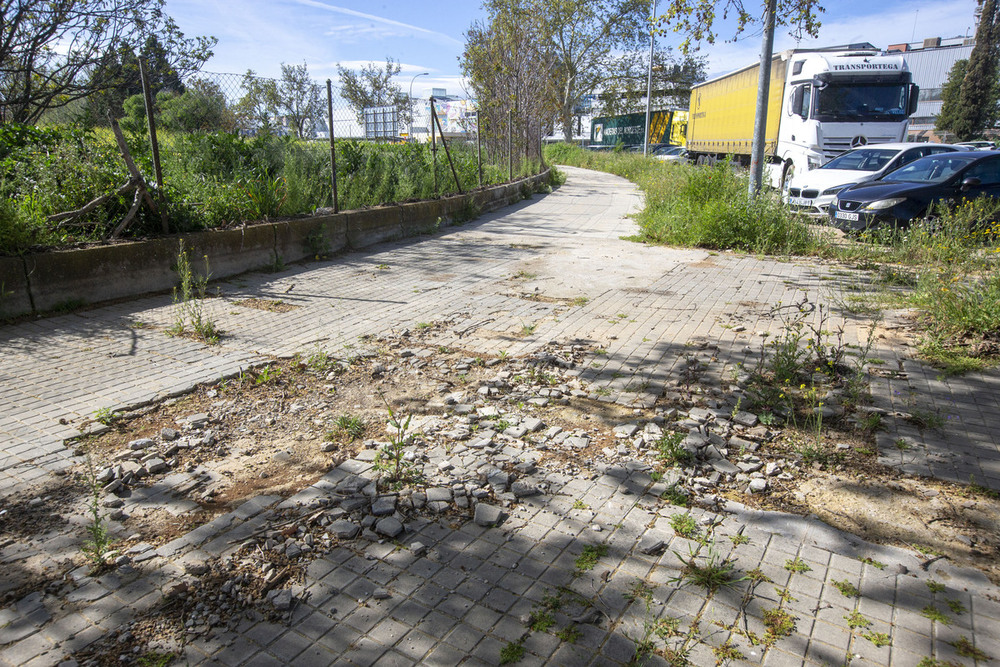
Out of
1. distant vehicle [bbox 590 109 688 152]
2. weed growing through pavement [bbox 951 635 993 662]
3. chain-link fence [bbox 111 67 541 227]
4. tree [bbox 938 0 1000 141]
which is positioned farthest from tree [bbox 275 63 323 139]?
tree [bbox 938 0 1000 141]

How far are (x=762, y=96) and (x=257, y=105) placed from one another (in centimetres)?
870

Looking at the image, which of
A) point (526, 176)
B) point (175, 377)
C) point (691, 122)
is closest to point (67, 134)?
point (175, 377)

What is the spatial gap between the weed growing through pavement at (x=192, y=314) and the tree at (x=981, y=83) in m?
58.4

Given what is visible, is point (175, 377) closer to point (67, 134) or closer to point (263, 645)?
point (263, 645)

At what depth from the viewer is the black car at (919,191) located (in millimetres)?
10656

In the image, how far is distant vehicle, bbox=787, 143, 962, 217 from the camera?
1372 centimetres

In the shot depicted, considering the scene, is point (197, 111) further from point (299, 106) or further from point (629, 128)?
point (629, 128)

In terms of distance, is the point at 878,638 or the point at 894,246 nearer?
the point at 878,638

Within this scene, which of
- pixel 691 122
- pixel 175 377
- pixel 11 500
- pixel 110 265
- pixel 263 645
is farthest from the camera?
pixel 691 122

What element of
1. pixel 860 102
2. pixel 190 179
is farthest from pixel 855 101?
pixel 190 179

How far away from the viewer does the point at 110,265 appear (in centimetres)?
673

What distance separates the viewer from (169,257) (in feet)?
23.9

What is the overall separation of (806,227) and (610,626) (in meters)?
9.61

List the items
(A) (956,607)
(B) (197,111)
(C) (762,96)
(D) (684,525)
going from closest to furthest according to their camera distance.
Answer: (A) (956,607), (D) (684,525), (B) (197,111), (C) (762,96)
